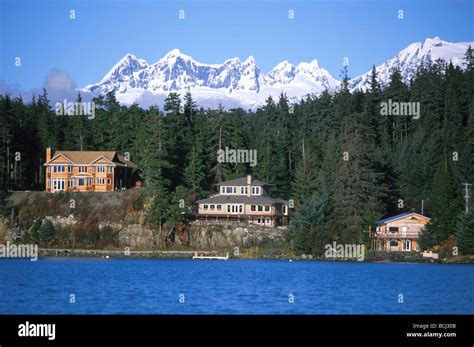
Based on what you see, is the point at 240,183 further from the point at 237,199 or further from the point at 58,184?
the point at 58,184

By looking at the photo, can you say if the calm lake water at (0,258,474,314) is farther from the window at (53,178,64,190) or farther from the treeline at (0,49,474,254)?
the window at (53,178,64,190)

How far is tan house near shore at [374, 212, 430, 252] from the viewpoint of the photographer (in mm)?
78188

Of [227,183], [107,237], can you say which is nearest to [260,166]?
[227,183]

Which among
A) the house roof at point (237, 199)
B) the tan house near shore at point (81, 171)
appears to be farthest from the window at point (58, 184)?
the house roof at point (237, 199)

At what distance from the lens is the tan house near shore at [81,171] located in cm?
9131

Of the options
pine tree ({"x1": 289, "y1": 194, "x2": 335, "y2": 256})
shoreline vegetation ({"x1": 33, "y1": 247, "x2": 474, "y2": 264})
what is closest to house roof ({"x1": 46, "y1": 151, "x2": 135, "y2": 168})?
shoreline vegetation ({"x1": 33, "y1": 247, "x2": 474, "y2": 264})

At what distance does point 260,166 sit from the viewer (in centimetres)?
9356

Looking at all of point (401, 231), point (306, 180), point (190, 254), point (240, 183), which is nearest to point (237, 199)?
point (240, 183)

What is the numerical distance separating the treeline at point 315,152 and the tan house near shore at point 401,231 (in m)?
1.54

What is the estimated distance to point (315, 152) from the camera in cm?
9381

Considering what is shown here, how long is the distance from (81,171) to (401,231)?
3457cm

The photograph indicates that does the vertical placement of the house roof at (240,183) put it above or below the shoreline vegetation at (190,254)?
above

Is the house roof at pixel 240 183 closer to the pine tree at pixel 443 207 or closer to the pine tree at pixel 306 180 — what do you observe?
the pine tree at pixel 306 180
